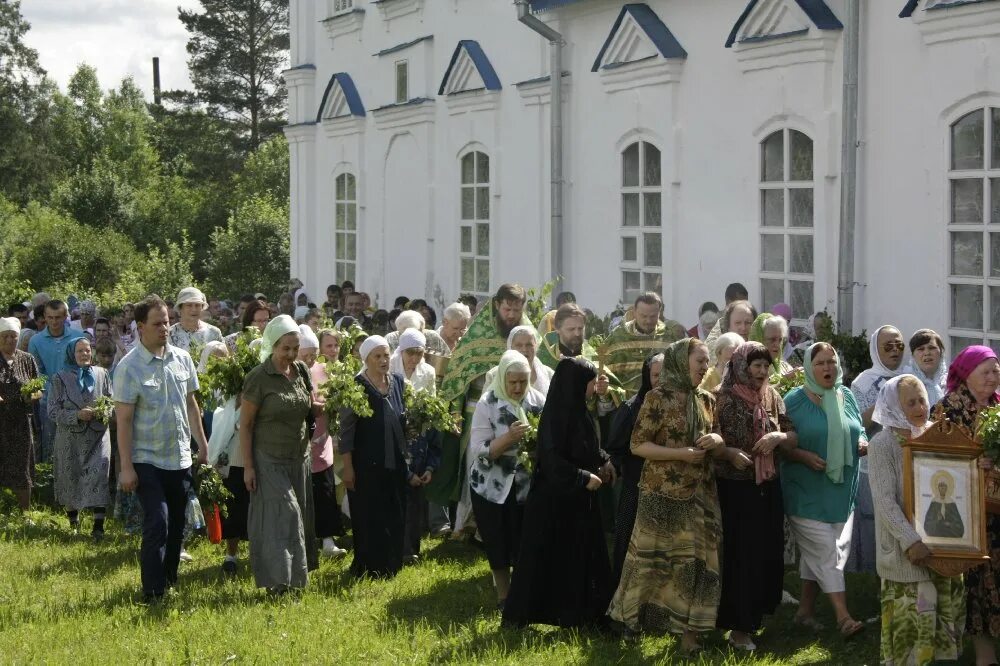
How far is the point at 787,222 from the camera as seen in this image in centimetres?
1339

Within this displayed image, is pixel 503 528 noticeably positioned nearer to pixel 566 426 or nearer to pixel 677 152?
pixel 566 426

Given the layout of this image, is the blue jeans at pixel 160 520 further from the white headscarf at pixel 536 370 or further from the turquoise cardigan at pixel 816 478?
the turquoise cardigan at pixel 816 478

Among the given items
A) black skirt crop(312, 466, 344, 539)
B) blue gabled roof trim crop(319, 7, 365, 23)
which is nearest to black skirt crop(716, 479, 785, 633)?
black skirt crop(312, 466, 344, 539)

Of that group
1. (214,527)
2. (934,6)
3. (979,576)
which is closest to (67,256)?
(214,527)

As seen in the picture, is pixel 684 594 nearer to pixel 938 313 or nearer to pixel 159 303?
pixel 159 303

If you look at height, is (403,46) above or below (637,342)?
above

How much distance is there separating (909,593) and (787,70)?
7128 mm

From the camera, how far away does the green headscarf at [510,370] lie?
8.51m

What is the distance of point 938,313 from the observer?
11703 mm

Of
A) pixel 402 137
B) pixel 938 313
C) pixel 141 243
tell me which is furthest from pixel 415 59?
pixel 141 243

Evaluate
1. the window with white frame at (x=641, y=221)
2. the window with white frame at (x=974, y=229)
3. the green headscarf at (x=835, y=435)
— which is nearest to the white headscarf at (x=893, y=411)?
the green headscarf at (x=835, y=435)

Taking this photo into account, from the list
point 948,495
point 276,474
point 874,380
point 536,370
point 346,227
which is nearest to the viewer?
point 948,495

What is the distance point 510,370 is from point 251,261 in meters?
26.1

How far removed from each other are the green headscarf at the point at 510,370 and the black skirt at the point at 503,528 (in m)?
0.46
